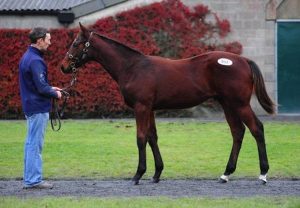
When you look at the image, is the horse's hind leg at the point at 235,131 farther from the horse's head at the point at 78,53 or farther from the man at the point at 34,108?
the man at the point at 34,108

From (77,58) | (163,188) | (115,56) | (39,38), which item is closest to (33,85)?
(39,38)

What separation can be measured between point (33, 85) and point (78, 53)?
3.93 ft

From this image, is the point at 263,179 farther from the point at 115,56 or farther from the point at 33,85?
the point at 33,85

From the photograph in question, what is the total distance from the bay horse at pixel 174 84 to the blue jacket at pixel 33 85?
0.98m

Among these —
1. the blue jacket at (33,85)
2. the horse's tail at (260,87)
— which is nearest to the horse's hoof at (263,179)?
the horse's tail at (260,87)

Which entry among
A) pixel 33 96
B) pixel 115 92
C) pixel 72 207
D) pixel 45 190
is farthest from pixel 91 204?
pixel 115 92

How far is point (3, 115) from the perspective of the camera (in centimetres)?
2205

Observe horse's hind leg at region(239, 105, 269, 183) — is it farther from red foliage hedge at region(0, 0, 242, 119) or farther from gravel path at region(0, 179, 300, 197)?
red foliage hedge at region(0, 0, 242, 119)

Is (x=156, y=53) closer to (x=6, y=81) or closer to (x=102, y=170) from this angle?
(x=6, y=81)

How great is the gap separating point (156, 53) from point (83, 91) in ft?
8.30

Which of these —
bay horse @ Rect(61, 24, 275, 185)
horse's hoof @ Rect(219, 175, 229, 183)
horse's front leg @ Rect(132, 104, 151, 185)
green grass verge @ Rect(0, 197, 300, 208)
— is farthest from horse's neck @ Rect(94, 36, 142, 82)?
green grass verge @ Rect(0, 197, 300, 208)

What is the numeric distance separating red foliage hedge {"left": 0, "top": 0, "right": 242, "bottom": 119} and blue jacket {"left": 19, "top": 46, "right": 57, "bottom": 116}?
1158cm

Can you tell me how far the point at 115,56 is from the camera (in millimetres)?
11172

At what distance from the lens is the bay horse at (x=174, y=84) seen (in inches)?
425
